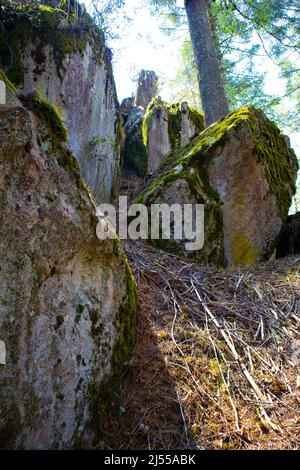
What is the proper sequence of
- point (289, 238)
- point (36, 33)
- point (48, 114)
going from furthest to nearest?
point (289, 238) → point (36, 33) → point (48, 114)

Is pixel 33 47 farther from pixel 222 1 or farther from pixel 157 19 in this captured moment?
pixel 157 19

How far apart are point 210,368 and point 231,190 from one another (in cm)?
265

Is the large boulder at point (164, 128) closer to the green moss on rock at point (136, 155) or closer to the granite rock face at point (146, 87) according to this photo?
the green moss on rock at point (136, 155)

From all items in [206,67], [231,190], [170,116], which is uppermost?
[206,67]

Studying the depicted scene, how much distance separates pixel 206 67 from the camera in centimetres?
630

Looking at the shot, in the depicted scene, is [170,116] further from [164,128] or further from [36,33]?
[36,33]

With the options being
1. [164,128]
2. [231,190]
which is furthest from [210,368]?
[164,128]

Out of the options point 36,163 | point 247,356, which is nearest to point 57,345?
point 36,163

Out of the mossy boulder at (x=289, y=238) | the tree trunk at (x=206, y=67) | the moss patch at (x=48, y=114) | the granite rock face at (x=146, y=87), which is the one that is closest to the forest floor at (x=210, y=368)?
the moss patch at (x=48, y=114)

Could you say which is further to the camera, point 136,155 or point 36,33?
point 136,155

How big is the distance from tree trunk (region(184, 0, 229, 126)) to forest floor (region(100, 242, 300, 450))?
4.22 m

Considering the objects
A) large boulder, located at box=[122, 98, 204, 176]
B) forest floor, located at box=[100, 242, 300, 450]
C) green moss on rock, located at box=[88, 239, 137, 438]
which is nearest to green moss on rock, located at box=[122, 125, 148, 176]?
large boulder, located at box=[122, 98, 204, 176]

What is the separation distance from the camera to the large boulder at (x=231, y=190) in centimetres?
377

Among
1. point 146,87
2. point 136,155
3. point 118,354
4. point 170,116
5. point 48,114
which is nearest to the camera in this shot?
point 48,114
